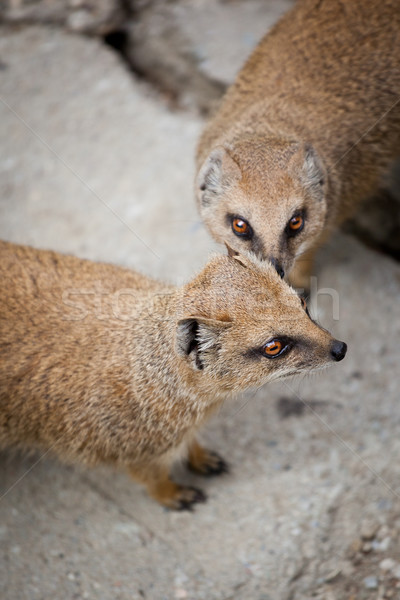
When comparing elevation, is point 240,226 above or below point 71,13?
above

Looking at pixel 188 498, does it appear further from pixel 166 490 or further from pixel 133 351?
pixel 133 351

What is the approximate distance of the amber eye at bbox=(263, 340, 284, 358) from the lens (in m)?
2.62

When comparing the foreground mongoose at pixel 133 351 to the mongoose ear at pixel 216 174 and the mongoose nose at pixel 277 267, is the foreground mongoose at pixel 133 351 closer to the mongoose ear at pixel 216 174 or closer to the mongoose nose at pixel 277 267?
the mongoose nose at pixel 277 267

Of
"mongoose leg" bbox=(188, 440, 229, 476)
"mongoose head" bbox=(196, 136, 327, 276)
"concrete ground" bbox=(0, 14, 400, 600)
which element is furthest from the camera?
"mongoose leg" bbox=(188, 440, 229, 476)

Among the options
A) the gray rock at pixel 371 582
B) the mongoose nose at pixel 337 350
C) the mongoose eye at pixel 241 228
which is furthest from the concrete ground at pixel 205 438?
the mongoose nose at pixel 337 350

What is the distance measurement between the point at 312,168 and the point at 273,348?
1404 millimetres

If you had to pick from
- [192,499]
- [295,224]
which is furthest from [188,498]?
[295,224]

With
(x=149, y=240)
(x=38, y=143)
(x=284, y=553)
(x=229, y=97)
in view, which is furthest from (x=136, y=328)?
(x=38, y=143)

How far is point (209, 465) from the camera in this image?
375 centimetres

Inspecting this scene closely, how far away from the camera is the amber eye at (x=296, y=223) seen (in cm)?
345

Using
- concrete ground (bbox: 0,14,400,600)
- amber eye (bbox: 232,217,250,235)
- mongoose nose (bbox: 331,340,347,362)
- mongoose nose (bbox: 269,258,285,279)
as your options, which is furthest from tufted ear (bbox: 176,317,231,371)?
concrete ground (bbox: 0,14,400,600)

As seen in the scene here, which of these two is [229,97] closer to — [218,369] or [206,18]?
[206,18]

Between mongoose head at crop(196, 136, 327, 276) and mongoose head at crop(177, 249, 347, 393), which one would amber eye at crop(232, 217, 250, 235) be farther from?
mongoose head at crop(177, 249, 347, 393)

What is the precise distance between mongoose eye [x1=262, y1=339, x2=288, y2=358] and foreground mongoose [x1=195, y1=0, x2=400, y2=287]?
2.51 ft
